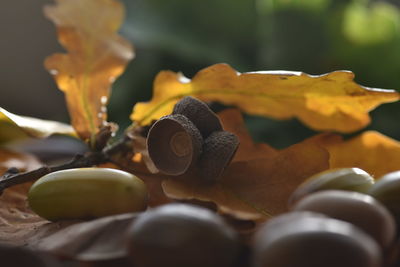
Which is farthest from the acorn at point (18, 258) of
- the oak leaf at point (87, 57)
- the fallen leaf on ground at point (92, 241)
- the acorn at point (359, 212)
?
the oak leaf at point (87, 57)

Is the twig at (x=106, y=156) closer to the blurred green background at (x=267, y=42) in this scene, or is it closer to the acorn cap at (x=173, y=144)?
the acorn cap at (x=173, y=144)

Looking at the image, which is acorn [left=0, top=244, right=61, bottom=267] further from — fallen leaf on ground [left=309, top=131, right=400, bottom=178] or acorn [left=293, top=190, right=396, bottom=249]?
fallen leaf on ground [left=309, top=131, right=400, bottom=178]

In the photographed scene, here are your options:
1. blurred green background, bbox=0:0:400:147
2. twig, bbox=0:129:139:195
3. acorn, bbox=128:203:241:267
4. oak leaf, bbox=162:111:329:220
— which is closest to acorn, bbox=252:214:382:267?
acorn, bbox=128:203:241:267

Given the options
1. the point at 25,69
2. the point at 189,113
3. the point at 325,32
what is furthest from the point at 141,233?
the point at 25,69

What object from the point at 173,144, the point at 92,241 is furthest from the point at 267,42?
the point at 92,241

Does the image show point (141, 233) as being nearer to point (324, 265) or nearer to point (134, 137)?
point (324, 265)

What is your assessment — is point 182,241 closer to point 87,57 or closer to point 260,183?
point 260,183
